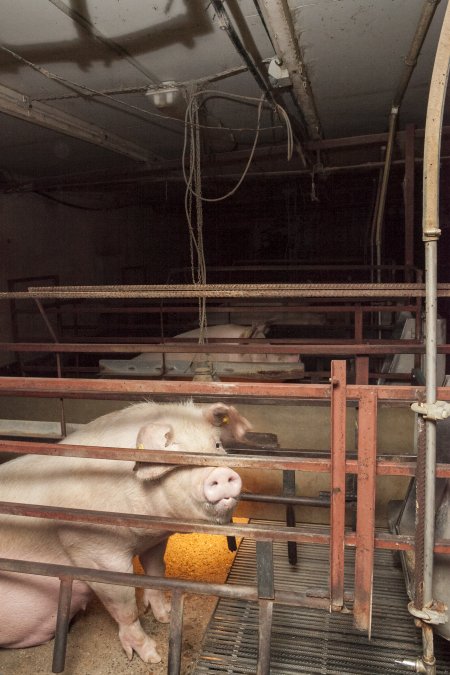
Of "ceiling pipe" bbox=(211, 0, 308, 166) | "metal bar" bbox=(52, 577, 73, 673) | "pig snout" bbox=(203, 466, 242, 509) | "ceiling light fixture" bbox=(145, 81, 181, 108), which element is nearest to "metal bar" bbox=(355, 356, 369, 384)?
"pig snout" bbox=(203, 466, 242, 509)

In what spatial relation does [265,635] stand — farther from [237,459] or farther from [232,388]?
[232,388]

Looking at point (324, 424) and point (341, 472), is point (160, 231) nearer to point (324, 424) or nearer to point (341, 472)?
point (324, 424)

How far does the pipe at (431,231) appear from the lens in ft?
4.79

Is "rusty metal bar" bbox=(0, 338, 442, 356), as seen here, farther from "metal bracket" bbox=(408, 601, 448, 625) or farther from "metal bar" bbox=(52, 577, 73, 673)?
"metal bracket" bbox=(408, 601, 448, 625)

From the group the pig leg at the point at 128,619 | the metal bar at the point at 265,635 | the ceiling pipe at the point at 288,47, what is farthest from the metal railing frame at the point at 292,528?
the ceiling pipe at the point at 288,47

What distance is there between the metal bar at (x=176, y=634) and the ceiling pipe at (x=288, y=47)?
2.81 meters

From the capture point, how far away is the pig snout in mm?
1936

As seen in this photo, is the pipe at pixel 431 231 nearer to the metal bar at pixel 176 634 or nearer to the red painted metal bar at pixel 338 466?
the red painted metal bar at pixel 338 466

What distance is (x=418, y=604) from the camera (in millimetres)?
1687

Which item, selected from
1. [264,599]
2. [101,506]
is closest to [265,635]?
[264,599]

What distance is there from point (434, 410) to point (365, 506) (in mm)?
428

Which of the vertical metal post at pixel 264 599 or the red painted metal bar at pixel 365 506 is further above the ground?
the red painted metal bar at pixel 365 506

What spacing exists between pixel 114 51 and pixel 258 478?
3.11 m

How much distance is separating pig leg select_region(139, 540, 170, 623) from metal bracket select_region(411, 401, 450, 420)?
171cm
